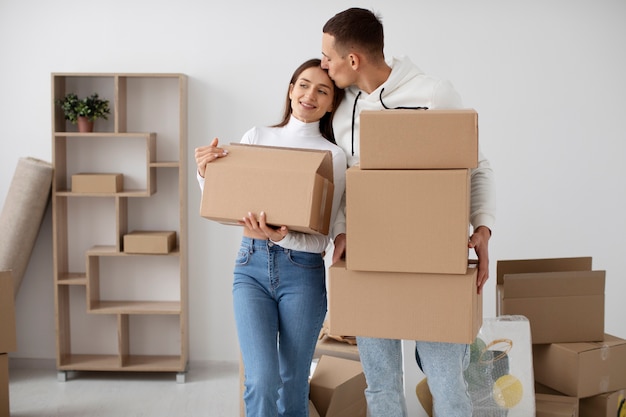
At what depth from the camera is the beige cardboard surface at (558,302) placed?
304cm

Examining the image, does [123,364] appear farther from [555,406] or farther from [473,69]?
[473,69]

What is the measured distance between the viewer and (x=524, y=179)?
4004 mm

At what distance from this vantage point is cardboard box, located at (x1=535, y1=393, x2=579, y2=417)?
2939 mm

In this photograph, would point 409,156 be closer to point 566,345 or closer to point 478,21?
point 566,345

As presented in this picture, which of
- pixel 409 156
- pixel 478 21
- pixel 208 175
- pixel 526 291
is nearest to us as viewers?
pixel 409 156

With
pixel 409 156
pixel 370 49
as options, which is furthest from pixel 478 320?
pixel 370 49

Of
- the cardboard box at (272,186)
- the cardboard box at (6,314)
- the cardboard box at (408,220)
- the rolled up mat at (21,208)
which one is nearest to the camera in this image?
the cardboard box at (408,220)

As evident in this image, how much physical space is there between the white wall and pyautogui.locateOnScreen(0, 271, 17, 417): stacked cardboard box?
111 centimetres

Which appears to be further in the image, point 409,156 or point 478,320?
point 478,320

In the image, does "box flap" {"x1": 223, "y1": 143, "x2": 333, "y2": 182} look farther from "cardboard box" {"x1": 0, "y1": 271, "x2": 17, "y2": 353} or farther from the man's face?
"cardboard box" {"x1": 0, "y1": 271, "x2": 17, "y2": 353}

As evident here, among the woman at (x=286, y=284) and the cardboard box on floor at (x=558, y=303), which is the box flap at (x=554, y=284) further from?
the woman at (x=286, y=284)

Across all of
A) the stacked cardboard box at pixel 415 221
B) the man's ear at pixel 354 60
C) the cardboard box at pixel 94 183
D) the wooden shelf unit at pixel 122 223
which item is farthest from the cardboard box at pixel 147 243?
the stacked cardboard box at pixel 415 221

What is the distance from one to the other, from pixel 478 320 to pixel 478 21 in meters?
2.27

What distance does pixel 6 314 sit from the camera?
3225 mm
